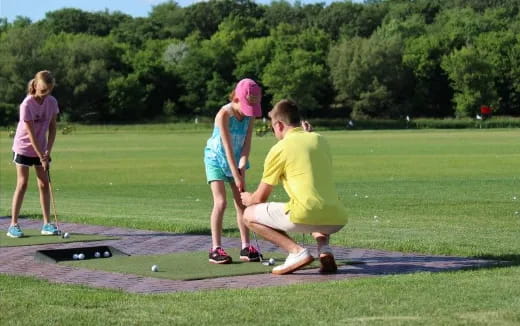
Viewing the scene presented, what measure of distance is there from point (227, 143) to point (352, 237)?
2.95m

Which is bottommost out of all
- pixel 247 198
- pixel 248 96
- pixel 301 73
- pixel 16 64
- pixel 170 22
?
pixel 301 73

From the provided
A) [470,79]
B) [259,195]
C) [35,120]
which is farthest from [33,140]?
[470,79]

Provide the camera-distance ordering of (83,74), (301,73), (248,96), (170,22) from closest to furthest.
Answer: (248,96) < (83,74) < (301,73) < (170,22)

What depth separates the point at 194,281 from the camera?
31.2ft

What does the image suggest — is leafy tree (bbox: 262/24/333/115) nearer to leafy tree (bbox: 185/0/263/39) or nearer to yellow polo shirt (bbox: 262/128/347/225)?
leafy tree (bbox: 185/0/263/39)

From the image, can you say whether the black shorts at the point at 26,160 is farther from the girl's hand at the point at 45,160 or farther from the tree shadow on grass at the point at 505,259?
the tree shadow on grass at the point at 505,259

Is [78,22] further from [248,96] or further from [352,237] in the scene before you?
[248,96]

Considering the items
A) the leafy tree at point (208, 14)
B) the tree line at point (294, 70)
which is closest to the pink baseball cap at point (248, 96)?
the tree line at point (294, 70)

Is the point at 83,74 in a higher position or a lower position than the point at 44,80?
lower

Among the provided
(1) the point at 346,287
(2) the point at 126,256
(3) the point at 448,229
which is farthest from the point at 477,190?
(1) the point at 346,287

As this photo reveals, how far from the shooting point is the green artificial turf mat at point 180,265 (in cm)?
995

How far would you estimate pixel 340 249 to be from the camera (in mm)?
11844

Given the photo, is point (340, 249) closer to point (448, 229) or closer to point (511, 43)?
point (448, 229)

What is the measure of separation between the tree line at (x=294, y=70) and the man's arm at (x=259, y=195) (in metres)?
110
